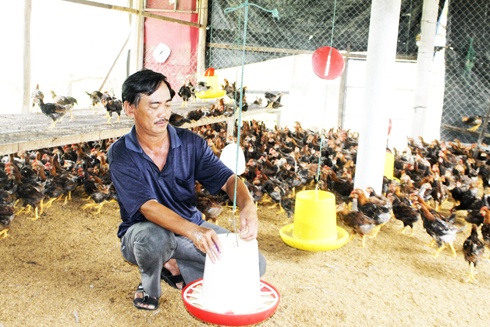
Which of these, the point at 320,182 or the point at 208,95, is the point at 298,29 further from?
the point at 320,182

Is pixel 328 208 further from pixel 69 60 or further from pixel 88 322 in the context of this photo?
pixel 69 60

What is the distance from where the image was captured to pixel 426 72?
6691mm

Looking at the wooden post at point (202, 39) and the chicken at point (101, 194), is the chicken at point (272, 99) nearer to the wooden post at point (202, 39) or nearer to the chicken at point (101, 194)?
the wooden post at point (202, 39)

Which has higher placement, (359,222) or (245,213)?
(245,213)

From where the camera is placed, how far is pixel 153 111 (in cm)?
193

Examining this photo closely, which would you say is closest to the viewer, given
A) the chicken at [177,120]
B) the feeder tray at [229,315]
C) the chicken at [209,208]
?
the feeder tray at [229,315]

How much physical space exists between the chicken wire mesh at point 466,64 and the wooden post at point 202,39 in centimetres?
447

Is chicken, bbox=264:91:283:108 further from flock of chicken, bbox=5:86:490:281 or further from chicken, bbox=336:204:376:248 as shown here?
chicken, bbox=336:204:376:248

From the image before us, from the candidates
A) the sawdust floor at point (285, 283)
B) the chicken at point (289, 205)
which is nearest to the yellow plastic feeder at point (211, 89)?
the chicken at point (289, 205)

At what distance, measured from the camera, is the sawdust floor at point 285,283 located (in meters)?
2.09

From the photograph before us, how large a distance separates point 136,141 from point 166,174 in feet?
0.76

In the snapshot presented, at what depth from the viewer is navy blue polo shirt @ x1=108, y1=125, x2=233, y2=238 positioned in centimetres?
190

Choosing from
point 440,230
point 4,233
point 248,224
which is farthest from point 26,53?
point 440,230

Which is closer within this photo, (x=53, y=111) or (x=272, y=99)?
(x=53, y=111)
